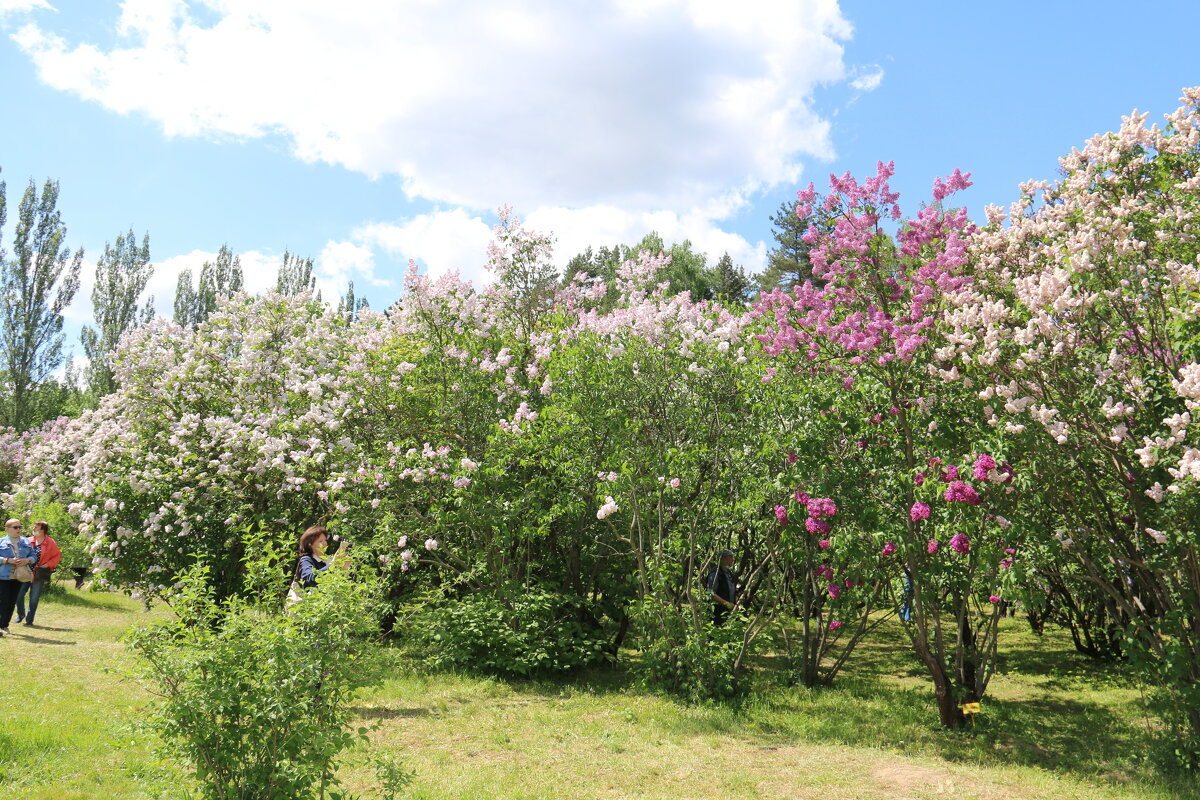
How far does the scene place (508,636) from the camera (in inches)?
331

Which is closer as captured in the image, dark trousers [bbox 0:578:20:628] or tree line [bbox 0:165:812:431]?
dark trousers [bbox 0:578:20:628]

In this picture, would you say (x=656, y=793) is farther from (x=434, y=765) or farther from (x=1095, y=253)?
(x=1095, y=253)

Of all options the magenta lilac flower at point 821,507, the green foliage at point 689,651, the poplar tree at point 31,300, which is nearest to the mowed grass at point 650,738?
the green foliage at point 689,651

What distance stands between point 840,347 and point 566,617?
456cm

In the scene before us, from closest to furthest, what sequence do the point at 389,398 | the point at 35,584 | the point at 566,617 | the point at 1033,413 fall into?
the point at 1033,413, the point at 566,617, the point at 389,398, the point at 35,584

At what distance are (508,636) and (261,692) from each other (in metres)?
4.96

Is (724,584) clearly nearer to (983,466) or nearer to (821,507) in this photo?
(821,507)

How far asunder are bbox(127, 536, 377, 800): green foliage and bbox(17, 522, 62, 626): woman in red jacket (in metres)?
8.95

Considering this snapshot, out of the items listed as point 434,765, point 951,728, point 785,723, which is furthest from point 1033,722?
point 434,765

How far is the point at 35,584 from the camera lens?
1098 cm

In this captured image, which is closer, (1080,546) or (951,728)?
(1080,546)

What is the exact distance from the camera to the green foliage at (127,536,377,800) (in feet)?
11.7

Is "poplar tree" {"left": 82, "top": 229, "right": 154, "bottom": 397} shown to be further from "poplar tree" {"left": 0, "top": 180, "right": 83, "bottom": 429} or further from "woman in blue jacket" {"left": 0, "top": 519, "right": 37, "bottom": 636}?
"woman in blue jacket" {"left": 0, "top": 519, "right": 37, "bottom": 636}

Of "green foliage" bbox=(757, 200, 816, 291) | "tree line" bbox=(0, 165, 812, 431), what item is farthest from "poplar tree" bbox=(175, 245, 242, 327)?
"green foliage" bbox=(757, 200, 816, 291)
